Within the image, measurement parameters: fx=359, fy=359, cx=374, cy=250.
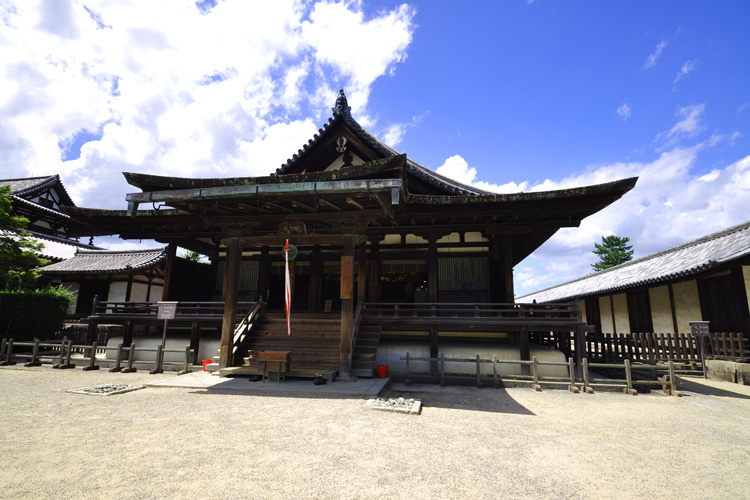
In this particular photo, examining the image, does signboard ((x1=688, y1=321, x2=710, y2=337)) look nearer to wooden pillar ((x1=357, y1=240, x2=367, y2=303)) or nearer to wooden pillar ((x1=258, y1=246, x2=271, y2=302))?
wooden pillar ((x1=357, y1=240, x2=367, y2=303))

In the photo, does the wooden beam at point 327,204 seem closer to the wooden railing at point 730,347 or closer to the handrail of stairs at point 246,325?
the handrail of stairs at point 246,325

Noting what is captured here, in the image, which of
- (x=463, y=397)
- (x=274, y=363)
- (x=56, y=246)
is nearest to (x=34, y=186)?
(x=56, y=246)

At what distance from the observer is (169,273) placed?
56.0ft

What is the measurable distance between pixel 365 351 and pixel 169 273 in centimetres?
1106

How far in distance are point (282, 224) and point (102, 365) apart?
968 cm

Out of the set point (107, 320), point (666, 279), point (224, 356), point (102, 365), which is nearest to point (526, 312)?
point (666, 279)

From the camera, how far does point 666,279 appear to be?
16484mm

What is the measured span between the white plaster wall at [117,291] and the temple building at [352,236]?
24.9 ft

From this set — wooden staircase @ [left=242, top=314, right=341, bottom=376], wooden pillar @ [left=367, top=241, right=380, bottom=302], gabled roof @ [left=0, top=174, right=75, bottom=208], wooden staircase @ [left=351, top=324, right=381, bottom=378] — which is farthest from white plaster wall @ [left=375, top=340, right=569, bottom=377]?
gabled roof @ [left=0, top=174, right=75, bottom=208]

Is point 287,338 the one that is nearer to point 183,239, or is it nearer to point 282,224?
point 282,224

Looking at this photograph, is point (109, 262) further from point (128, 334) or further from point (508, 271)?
point (508, 271)

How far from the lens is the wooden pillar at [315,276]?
54.7ft

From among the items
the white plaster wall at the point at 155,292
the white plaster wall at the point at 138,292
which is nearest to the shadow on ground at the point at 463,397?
the white plaster wall at the point at 138,292

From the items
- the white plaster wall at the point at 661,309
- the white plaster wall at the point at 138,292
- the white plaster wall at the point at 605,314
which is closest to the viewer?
the white plaster wall at the point at 661,309
